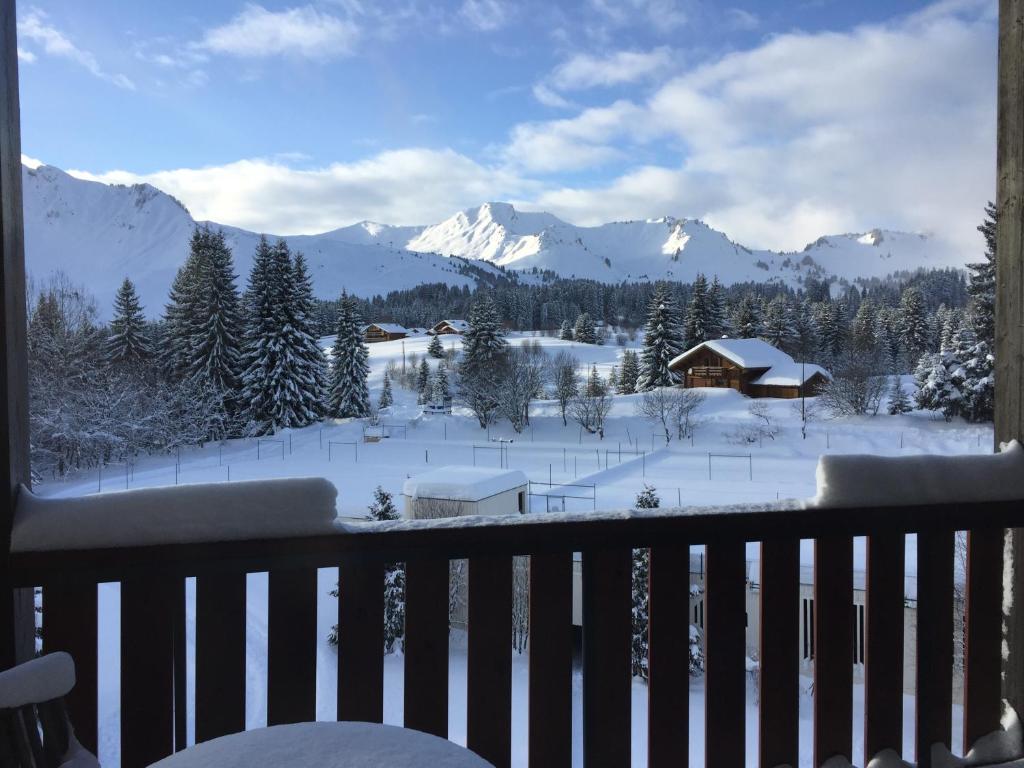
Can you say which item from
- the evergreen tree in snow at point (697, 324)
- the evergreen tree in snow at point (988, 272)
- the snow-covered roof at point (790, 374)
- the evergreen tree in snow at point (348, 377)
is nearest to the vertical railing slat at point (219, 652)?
the evergreen tree in snow at point (988, 272)

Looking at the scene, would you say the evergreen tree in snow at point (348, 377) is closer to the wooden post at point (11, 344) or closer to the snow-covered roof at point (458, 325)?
the snow-covered roof at point (458, 325)

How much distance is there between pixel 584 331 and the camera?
22.3m

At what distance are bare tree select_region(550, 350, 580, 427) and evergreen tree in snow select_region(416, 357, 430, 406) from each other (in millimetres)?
3155

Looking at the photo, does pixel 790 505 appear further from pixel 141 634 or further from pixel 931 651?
pixel 141 634

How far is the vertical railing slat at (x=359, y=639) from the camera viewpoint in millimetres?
907

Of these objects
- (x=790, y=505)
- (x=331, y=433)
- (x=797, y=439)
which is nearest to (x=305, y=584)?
(x=790, y=505)

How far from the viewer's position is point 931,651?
108 cm

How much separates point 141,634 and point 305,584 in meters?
0.20

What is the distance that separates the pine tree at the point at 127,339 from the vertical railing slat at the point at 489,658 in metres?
10.5

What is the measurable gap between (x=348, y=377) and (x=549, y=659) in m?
13.4

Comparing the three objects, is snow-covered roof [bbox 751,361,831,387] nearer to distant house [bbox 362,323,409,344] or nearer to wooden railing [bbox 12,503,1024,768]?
distant house [bbox 362,323,409,344]

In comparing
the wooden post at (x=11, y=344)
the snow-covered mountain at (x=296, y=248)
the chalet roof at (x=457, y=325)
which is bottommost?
the wooden post at (x=11, y=344)

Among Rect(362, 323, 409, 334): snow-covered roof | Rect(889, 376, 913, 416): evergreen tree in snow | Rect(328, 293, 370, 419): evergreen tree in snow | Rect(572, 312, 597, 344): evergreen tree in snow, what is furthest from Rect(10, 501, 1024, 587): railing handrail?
Rect(572, 312, 597, 344): evergreen tree in snow

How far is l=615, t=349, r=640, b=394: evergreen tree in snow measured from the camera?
17.7 meters
